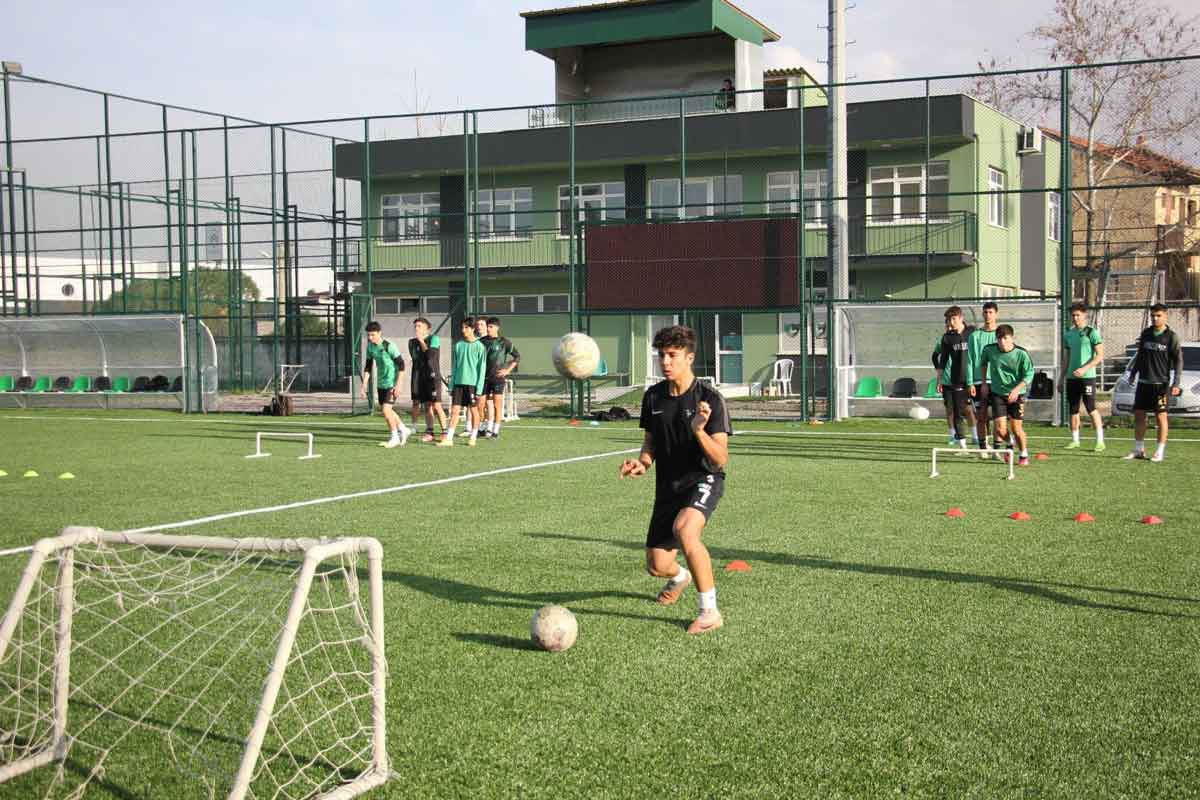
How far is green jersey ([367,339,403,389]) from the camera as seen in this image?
17.1m

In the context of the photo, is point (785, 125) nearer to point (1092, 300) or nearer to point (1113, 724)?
point (1092, 300)

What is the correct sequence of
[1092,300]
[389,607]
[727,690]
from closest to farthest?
[727,690], [389,607], [1092,300]

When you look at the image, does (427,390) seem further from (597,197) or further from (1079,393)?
(597,197)

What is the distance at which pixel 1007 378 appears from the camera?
1434 centimetres

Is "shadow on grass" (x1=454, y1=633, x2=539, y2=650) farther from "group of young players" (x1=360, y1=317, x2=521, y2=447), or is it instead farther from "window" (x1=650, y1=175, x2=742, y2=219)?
"window" (x1=650, y1=175, x2=742, y2=219)

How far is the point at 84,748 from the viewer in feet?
14.6

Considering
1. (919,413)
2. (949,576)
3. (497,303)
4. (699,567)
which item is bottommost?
(949,576)

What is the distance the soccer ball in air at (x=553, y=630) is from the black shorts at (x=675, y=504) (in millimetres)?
880

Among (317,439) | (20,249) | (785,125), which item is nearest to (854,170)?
(785,125)

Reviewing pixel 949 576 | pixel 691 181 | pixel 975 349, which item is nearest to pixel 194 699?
pixel 949 576

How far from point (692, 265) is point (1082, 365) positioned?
7983mm

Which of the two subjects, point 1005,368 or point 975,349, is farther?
point 975,349

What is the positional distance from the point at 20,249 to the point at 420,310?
1164 cm

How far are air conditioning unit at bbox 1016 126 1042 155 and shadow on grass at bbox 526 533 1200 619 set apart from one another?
2902 cm
